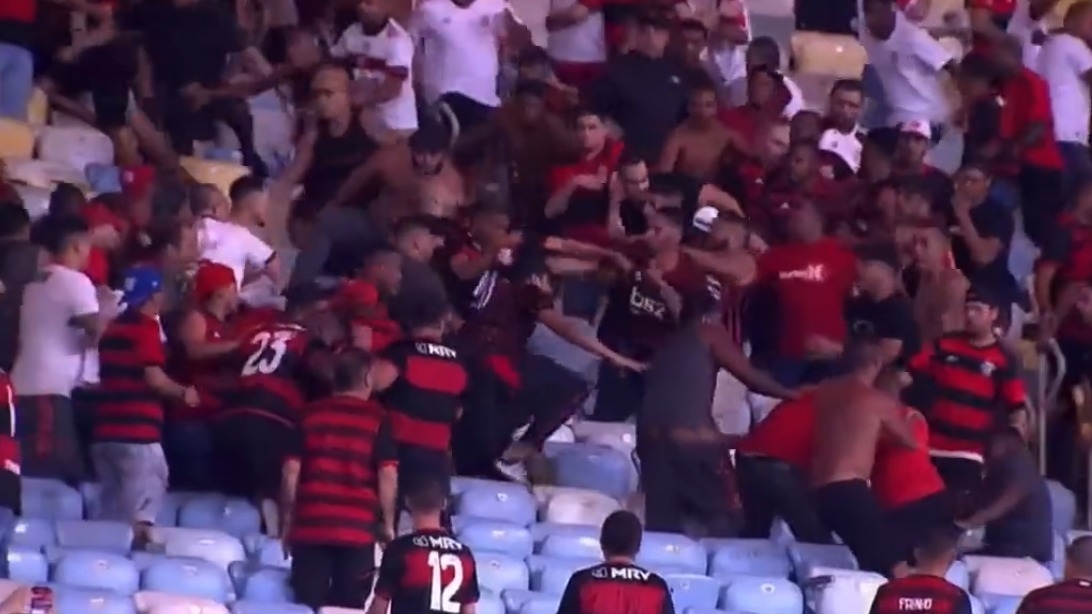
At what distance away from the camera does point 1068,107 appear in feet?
44.0

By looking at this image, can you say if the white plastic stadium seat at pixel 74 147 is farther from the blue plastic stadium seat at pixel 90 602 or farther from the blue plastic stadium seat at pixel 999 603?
the blue plastic stadium seat at pixel 999 603

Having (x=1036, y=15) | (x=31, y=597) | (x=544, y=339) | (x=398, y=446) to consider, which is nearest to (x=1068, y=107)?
(x=1036, y=15)

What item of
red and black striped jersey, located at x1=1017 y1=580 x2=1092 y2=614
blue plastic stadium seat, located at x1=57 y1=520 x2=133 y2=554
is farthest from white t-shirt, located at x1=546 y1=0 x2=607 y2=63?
red and black striped jersey, located at x1=1017 y1=580 x2=1092 y2=614

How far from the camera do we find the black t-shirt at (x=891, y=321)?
429 inches

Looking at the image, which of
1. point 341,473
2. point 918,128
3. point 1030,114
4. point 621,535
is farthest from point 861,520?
point 1030,114

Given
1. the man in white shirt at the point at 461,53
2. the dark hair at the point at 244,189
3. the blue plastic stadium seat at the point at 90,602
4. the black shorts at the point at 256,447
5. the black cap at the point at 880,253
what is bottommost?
the blue plastic stadium seat at the point at 90,602

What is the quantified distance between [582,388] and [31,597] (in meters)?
3.28

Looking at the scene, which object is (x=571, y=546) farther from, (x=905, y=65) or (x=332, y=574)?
(x=905, y=65)

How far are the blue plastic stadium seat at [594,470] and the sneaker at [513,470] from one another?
189 mm

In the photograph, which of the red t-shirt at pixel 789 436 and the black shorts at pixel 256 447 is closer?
the black shorts at pixel 256 447

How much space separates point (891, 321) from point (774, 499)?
1.01 meters

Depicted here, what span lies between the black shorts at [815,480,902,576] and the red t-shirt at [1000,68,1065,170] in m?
3.40

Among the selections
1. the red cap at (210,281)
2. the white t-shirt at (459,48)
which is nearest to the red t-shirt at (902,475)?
the red cap at (210,281)

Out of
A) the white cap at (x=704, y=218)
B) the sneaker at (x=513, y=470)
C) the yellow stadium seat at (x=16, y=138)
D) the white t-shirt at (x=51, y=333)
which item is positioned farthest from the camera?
the yellow stadium seat at (x=16, y=138)
